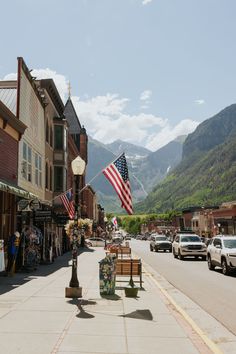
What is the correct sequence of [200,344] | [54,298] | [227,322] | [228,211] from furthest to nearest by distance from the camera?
[228,211] < [54,298] < [227,322] < [200,344]

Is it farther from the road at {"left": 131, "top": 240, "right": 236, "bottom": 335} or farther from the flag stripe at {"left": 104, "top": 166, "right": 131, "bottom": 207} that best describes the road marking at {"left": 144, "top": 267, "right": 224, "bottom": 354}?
the flag stripe at {"left": 104, "top": 166, "right": 131, "bottom": 207}

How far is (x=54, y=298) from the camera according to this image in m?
12.4

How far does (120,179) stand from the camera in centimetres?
1562

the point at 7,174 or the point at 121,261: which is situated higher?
the point at 7,174

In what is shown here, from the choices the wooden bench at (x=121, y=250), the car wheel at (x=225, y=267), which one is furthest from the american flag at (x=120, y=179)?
the wooden bench at (x=121, y=250)

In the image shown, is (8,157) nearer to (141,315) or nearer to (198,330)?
(141,315)

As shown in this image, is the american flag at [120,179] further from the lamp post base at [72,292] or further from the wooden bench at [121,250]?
the wooden bench at [121,250]

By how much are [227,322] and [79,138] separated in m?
59.3

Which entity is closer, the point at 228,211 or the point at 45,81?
the point at 45,81

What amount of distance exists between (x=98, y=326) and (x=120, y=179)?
742 cm

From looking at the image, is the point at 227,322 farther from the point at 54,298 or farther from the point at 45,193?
the point at 45,193

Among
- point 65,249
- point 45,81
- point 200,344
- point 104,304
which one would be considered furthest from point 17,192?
point 65,249

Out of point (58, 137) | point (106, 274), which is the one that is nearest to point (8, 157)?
point (106, 274)

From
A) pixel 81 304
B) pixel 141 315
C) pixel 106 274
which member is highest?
pixel 106 274
